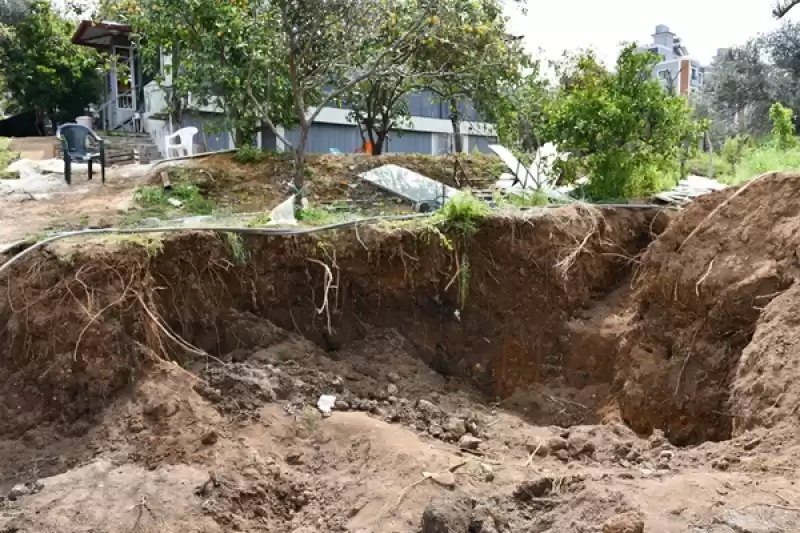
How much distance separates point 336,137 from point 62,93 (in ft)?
28.2

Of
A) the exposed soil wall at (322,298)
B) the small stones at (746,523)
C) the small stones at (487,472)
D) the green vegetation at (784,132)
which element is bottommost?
the small stones at (487,472)

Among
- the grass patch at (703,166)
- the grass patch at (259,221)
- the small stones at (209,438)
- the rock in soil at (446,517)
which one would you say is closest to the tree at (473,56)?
the grass patch at (259,221)

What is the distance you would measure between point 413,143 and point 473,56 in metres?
12.3

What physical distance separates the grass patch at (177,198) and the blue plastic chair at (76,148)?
135 centimetres

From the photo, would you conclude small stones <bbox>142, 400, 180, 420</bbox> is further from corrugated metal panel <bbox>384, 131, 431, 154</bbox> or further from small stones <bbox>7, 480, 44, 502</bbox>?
corrugated metal panel <bbox>384, 131, 431, 154</bbox>

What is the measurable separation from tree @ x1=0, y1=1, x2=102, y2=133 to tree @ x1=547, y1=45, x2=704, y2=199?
1542cm

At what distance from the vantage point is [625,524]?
10.8 feet

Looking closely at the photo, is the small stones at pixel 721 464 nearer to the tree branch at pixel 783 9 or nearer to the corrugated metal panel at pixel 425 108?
the tree branch at pixel 783 9

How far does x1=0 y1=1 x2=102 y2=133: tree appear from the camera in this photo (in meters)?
20.1

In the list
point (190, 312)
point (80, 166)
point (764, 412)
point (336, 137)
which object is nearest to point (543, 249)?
point (764, 412)

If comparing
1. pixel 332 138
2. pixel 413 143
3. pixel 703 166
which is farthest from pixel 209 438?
pixel 413 143

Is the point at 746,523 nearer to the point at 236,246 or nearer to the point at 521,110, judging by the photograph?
the point at 236,246

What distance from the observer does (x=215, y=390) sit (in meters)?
5.35

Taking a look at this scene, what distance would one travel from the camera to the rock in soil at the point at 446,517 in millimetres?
3645
